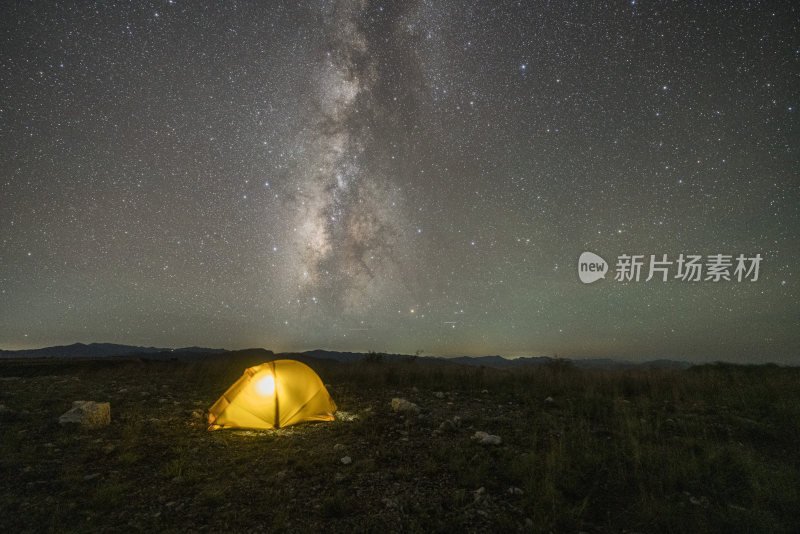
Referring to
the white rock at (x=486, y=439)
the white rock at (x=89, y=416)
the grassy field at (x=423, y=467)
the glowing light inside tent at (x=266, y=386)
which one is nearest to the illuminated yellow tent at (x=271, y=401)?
Answer: the glowing light inside tent at (x=266, y=386)

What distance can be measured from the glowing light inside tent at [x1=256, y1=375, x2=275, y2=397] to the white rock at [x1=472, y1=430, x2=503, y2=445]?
174 inches

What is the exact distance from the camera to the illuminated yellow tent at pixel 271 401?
7652mm

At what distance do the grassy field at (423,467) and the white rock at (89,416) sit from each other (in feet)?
0.76

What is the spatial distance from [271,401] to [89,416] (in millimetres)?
3427

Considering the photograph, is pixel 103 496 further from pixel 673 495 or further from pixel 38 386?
pixel 38 386

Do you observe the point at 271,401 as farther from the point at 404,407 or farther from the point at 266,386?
the point at 404,407

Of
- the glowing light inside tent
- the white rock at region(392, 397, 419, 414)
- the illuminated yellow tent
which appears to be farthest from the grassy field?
the glowing light inside tent

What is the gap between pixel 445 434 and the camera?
7086 millimetres

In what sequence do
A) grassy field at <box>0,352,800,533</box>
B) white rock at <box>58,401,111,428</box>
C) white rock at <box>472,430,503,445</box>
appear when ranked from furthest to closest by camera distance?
white rock at <box>58,401,111,428</box>
white rock at <box>472,430,503,445</box>
grassy field at <box>0,352,800,533</box>

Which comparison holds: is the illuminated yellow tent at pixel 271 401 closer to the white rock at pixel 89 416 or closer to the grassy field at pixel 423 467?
the grassy field at pixel 423 467

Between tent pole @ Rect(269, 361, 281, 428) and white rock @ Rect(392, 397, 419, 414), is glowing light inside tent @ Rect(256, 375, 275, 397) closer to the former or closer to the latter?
tent pole @ Rect(269, 361, 281, 428)

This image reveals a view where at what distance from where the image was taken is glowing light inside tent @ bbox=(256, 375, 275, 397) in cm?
791

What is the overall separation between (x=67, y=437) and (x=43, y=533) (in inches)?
133


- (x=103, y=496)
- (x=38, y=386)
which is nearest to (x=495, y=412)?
(x=103, y=496)
